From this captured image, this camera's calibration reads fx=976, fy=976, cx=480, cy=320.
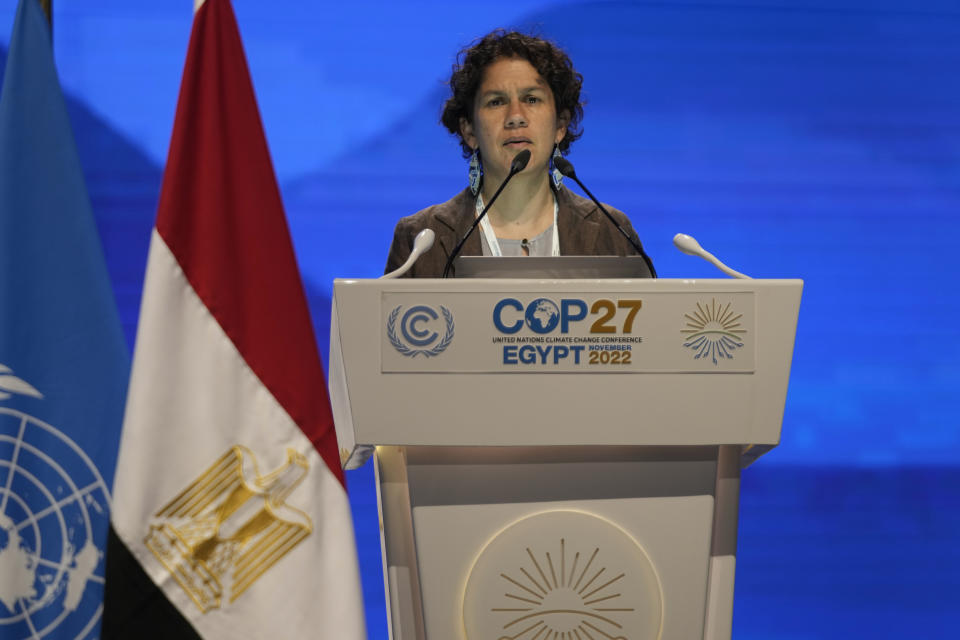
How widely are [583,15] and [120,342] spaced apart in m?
1.77

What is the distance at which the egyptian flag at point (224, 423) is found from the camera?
140 cm

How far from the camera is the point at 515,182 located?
2.09 metres

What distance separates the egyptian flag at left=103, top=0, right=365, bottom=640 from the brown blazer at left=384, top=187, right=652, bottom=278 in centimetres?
45

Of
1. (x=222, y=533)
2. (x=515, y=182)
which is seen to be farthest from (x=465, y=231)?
(x=222, y=533)

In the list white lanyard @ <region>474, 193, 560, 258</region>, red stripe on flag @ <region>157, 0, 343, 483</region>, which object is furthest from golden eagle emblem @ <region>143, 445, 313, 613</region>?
white lanyard @ <region>474, 193, 560, 258</region>

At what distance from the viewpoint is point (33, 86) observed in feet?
5.81

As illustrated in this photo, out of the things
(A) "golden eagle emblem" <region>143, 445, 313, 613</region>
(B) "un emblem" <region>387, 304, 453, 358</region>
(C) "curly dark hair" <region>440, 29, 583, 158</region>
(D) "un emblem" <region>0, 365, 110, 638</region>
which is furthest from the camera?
(C) "curly dark hair" <region>440, 29, 583, 158</region>

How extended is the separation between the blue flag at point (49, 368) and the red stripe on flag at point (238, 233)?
353mm

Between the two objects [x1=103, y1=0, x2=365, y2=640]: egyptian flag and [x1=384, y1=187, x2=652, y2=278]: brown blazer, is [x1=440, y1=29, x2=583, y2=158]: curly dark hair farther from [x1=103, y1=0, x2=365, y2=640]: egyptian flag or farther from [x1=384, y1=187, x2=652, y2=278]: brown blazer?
[x1=103, y1=0, x2=365, y2=640]: egyptian flag

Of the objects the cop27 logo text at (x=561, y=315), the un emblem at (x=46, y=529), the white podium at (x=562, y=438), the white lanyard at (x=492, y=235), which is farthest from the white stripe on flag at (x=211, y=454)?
the white lanyard at (x=492, y=235)

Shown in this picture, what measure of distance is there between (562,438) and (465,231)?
85 cm

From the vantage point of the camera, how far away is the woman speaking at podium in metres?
2.02

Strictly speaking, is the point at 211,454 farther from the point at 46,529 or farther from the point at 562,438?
the point at 562,438

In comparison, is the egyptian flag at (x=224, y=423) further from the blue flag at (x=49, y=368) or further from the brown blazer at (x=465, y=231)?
the brown blazer at (x=465, y=231)
